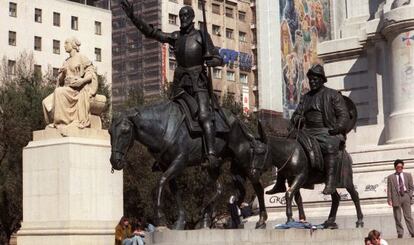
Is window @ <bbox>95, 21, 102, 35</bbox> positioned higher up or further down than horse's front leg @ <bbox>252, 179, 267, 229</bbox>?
higher up

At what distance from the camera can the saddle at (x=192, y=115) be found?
1373 cm

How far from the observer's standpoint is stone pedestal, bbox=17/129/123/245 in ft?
64.7

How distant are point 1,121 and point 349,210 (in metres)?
19.8

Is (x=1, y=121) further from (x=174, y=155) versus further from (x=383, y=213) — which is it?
(x=174, y=155)

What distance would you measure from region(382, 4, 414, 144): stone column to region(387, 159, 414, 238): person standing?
7.20 meters

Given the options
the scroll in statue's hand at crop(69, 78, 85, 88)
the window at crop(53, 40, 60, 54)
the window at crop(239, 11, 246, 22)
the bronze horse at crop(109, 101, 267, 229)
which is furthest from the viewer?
the window at crop(239, 11, 246, 22)

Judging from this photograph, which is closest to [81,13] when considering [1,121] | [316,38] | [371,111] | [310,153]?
[316,38]

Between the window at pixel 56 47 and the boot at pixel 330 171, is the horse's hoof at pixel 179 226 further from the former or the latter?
the window at pixel 56 47

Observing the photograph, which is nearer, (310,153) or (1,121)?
(310,153)

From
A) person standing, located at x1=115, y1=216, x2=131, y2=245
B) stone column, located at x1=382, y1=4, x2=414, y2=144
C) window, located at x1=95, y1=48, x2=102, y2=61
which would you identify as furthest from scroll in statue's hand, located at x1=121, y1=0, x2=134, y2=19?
window, located at x1=95, y1=48, x2=102, y2=61

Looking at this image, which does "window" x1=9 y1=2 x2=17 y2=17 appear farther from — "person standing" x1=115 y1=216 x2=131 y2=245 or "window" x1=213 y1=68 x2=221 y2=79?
"person standing" x1=115 y1=216 x2=131 y2=245

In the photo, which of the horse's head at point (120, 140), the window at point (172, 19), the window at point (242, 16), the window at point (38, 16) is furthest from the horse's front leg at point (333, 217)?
the window at point (242, 16)

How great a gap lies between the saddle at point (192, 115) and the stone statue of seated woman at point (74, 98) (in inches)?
263

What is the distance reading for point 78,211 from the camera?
19.9 m
